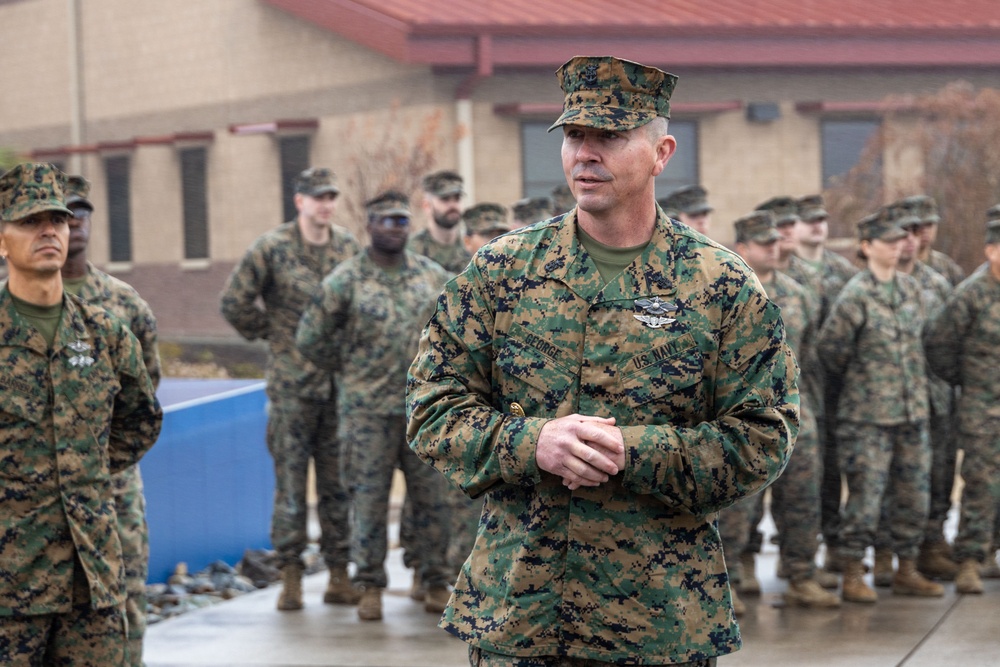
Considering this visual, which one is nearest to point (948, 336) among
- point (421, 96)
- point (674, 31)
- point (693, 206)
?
point (693, 206)

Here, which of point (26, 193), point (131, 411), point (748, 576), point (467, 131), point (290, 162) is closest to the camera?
point (26, 193)

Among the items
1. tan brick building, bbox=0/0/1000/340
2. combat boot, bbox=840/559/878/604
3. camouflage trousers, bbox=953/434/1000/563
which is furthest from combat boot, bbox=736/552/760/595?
tan brick building, bbox=0/0/1000/340

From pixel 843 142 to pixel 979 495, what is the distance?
488 inches

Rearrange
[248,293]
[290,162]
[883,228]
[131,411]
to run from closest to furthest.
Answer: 1. [131,411]
2. [883,228]
3. [248,293]
4. [290,162]

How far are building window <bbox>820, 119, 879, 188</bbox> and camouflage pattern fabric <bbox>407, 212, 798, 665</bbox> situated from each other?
57.8ft

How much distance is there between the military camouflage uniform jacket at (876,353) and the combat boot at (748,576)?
109 centimetres

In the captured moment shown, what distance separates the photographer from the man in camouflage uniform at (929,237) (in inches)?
391

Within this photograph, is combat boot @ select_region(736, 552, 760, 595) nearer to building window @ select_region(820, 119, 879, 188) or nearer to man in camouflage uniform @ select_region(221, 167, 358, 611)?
man in camouflage uniform @ select_region(221, 167, 358, 611)

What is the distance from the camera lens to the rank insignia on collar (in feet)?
12.4

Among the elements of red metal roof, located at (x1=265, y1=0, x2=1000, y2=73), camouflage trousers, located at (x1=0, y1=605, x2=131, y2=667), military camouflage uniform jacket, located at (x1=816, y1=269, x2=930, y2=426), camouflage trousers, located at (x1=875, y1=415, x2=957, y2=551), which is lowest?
camouflage trousers, located at (x1=875, y1=415, x2=957, y2=551)

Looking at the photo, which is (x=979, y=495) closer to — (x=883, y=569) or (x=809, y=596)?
(x=883, y=569)

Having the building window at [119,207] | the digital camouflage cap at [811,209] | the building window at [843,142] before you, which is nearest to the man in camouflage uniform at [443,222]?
the digital camouflage cap at [811,209]

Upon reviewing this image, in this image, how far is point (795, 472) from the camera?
29.6ft

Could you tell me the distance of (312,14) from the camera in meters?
20.8
